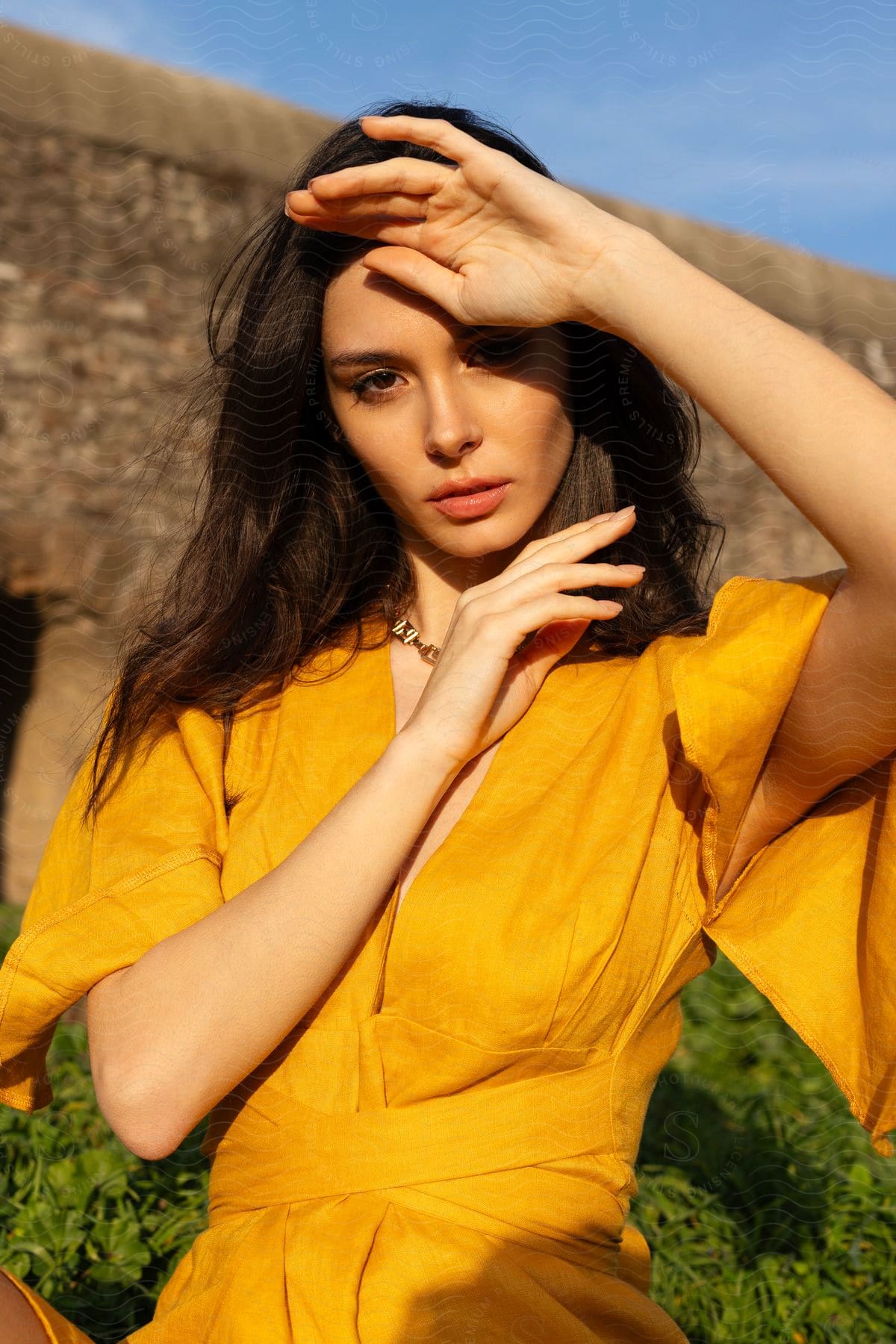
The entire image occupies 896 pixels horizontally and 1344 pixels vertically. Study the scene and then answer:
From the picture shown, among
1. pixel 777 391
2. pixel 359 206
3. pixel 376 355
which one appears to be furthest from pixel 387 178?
pixel 777 391

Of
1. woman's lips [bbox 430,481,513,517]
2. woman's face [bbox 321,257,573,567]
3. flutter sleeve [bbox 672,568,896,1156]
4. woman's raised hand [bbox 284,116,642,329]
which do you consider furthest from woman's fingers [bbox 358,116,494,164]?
flutter sleeve [bbox 672,568,896,1156]

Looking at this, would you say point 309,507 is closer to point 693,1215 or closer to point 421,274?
point 421,274

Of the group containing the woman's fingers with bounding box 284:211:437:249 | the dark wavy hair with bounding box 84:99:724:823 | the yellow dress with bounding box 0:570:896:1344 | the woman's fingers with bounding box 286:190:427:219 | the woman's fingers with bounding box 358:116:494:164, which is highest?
the woman's fingers with bounding box 358:116:494:164

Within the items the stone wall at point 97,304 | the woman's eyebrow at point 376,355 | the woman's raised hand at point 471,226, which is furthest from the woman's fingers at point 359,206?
the stone wall at point 97,304

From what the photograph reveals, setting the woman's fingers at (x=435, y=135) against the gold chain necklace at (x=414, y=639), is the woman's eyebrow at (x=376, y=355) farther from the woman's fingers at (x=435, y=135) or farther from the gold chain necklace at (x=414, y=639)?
the gold chain necklace at (x=414, y=639)

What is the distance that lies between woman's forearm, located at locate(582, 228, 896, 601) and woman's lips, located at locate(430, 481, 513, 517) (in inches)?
8.3

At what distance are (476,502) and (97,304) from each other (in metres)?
2.73

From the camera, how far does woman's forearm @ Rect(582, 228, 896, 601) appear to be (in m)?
0.90

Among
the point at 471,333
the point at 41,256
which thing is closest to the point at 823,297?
the point at 41,256

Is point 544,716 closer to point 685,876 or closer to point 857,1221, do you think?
point 685,876

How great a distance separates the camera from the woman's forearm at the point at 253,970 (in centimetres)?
104

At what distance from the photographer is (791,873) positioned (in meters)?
1.13

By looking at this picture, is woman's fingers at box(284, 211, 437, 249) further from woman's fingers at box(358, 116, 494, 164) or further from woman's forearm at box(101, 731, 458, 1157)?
woman's forearm at box(101, 731, 458, 1157)

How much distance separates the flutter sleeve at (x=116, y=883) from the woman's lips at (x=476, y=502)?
33cm
